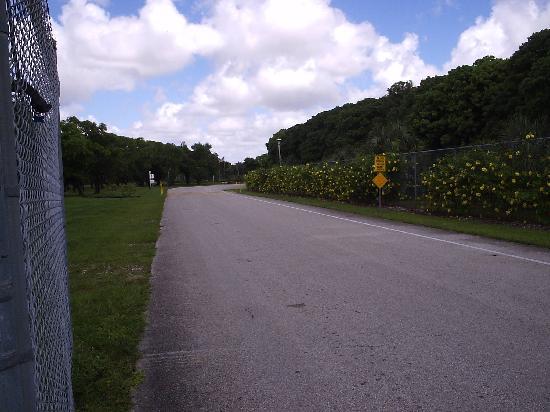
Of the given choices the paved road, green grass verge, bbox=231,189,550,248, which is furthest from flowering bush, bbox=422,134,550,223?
the paved road

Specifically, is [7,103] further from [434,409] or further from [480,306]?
[480,306]

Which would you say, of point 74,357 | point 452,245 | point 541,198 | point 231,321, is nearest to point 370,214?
point 541,198

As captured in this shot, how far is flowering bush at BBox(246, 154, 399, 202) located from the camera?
25219 mm

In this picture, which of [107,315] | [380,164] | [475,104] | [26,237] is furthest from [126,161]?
[26,237]

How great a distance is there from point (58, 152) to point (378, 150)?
2707 centimetres

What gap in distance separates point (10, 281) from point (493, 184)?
16823 mm

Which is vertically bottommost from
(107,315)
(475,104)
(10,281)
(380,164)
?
(107,315)

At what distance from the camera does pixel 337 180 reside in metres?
30.2

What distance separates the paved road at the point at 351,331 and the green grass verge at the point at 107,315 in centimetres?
Answer: 21

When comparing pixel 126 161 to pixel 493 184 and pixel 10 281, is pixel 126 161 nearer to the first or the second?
pixel 493 184

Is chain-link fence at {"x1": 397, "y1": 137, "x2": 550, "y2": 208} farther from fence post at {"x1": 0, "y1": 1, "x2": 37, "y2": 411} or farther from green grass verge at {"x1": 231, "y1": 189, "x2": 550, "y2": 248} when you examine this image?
Result: fence post at {"x1": 0, "y1": 1, "x2": 37, "y2": 411}

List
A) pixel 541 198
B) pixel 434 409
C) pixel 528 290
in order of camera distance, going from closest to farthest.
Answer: pixel 434 409
pixel 528 290
pixel 541 198

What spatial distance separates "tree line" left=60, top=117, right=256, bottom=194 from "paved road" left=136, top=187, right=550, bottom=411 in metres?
45.0

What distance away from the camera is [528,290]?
748 centimetres
